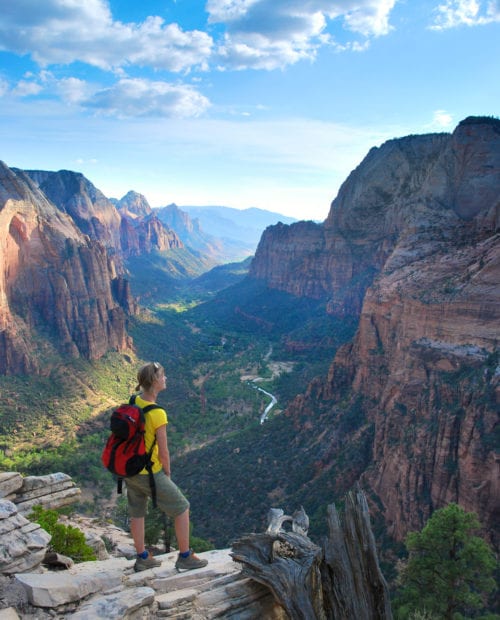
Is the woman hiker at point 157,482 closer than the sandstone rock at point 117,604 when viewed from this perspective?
No

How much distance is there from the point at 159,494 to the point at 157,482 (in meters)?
→ 0.27

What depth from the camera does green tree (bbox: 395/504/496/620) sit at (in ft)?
51.3

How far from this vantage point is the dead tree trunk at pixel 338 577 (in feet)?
24.5

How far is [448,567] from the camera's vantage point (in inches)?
627

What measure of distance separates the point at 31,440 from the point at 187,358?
141 ft

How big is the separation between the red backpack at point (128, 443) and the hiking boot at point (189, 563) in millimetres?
2290

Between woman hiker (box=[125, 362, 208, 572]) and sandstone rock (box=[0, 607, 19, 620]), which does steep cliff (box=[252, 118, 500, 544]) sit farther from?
sandstone rock (box=[0, 607, 19, 620])

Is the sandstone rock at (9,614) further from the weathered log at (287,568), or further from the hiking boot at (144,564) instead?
the weathered log at (287,568)

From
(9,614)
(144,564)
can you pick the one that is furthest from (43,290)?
(9,614)

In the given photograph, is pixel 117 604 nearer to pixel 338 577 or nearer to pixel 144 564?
pixel 144 564

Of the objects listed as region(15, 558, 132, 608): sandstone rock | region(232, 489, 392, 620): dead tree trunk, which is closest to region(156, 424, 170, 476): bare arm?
region(15, 558, 132, 608): sandstone rock

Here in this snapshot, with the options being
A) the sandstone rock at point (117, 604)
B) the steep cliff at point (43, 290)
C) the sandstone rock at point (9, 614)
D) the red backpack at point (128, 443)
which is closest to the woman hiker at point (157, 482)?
the red backpack at point (128, 443)

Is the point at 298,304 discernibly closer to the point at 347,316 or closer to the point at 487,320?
the point at 347,316

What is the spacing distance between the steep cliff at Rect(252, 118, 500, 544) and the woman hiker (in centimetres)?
1978
